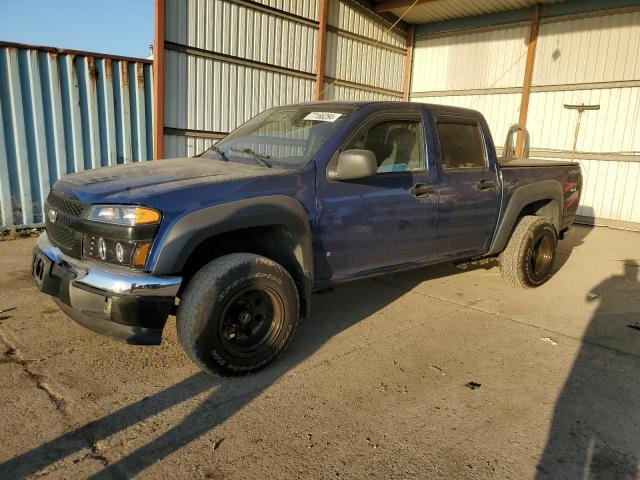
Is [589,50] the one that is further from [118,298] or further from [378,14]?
[118,298]

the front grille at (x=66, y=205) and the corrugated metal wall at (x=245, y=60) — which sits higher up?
the corrugated metal wall at (x=245, y=60)

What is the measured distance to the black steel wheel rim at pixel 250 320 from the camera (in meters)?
3.16

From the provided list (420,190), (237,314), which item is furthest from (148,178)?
(420,190)

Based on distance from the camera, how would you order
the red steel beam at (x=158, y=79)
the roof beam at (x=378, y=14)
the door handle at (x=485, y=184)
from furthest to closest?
the roof beam at (x=378, y=14)
the red steel beam at (x=158, y=79)
the door handle at (x=485, y=184)

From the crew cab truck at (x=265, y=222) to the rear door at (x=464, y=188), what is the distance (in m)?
0.02

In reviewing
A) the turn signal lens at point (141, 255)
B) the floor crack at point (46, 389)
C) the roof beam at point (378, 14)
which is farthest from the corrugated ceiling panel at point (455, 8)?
the floor crack at point (46, 389)

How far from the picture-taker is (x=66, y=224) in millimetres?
3158

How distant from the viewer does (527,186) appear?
525 centimetres

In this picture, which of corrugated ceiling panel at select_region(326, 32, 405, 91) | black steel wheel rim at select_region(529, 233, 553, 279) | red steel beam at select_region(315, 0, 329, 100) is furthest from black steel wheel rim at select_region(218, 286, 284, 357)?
corrugated ceiling panel at select_region(326, 32, 405, 91)

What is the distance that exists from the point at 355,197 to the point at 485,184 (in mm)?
1674

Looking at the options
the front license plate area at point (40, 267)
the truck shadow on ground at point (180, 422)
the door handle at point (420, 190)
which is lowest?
the truck shadow on ground at point (180, 422)

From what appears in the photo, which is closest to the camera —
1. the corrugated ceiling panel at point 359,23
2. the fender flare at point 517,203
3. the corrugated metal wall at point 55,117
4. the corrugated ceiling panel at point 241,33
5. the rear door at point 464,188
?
the rear door at point 464,188

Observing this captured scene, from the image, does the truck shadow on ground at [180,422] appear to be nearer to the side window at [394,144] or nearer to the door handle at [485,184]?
the side window at [394,144]

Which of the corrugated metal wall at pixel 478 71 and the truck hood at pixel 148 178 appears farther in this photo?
the corrugated metal wall at pixel 478 71
